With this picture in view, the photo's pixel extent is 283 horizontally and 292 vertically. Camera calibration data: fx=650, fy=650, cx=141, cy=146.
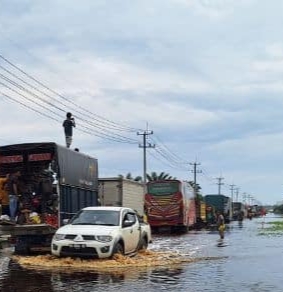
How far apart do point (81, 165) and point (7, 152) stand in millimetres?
2523

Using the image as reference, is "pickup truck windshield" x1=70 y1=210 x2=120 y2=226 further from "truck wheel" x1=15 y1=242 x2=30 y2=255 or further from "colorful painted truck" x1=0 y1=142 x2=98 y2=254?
"truck wheel" x1=15 y1=242 x2=30 y2=255

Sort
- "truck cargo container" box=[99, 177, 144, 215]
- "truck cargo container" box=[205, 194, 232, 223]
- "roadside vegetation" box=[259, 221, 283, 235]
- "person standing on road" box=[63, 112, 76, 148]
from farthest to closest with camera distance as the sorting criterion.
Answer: "truck cargo container" box=[205, 194, 232, 223], "roadside vegetation" box=[259, 221, 283, 235], "truck cargo container" box=[99, 177, 144, 215], "person standing on road" box=[63, 112, 76, 148]

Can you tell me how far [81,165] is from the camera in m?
22.0

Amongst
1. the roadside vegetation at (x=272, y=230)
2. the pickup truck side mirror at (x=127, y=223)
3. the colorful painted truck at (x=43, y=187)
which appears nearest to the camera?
the pickup truck side mirror at (x=127, y=223)

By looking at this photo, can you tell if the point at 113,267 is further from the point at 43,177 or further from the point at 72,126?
the point at 72,126

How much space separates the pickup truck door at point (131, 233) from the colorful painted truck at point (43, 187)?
7.35ft

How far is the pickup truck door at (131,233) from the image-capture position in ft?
57.2

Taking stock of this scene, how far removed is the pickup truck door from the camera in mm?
17422

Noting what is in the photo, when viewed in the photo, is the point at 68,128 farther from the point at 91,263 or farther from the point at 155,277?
the point at 155,277

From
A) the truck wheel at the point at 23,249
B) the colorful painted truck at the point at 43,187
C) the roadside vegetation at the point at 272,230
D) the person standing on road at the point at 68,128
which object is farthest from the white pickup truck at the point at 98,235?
the roadside vegetation at the point at 272,230

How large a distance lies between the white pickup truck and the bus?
2305cm

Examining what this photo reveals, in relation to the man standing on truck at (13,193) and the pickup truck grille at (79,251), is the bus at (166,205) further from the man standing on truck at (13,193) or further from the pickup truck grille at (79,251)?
the pickup truck grille at (79,251)

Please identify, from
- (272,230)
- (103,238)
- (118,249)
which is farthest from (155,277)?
(272,230)

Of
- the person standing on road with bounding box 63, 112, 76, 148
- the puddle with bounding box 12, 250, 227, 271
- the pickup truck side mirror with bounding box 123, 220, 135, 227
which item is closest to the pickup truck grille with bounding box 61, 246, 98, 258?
the puddle with bounding box 12, 250, 227, 271
